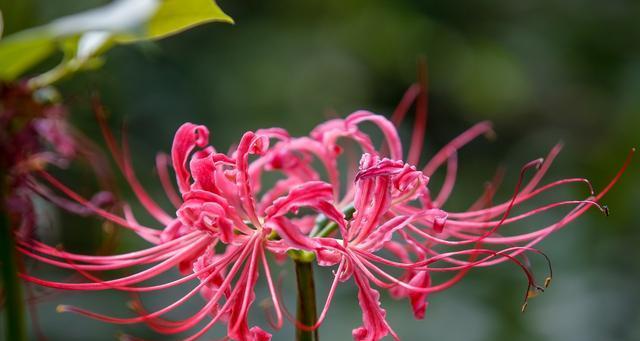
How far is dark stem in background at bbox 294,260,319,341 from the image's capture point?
2.87ft

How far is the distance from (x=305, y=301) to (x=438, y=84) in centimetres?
271

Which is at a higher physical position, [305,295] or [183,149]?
[183,149]

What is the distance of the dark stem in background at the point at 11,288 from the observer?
0.95 m

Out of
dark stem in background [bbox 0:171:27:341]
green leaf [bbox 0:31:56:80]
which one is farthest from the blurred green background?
dark stem in background [bbox 0:171:27:341]

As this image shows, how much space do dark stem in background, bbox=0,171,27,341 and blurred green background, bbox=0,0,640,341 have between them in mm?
1660

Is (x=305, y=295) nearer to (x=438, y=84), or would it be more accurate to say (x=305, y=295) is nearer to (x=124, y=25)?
(x=124, y=25)

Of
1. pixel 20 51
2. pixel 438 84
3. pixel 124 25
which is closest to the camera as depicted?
pixel 124 25

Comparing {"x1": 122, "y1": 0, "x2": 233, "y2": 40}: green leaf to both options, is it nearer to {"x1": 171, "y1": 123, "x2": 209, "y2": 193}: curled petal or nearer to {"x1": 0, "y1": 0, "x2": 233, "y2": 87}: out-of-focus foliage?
{"x1": 0, "y1": 0, "x2": 233, "y2": 87}: out-of-focus foliage

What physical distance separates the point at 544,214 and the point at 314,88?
1073 mm

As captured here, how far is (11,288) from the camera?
947 mm

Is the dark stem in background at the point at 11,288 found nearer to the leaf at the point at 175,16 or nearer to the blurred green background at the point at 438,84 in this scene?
the leaf at the point at 175,16

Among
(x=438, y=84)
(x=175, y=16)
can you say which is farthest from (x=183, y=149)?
(x=438, y=84)

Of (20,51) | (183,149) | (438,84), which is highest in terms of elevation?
(20,51)

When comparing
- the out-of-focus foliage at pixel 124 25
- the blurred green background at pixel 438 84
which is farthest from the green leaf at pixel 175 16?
the blurred green background at pixel 438 84
